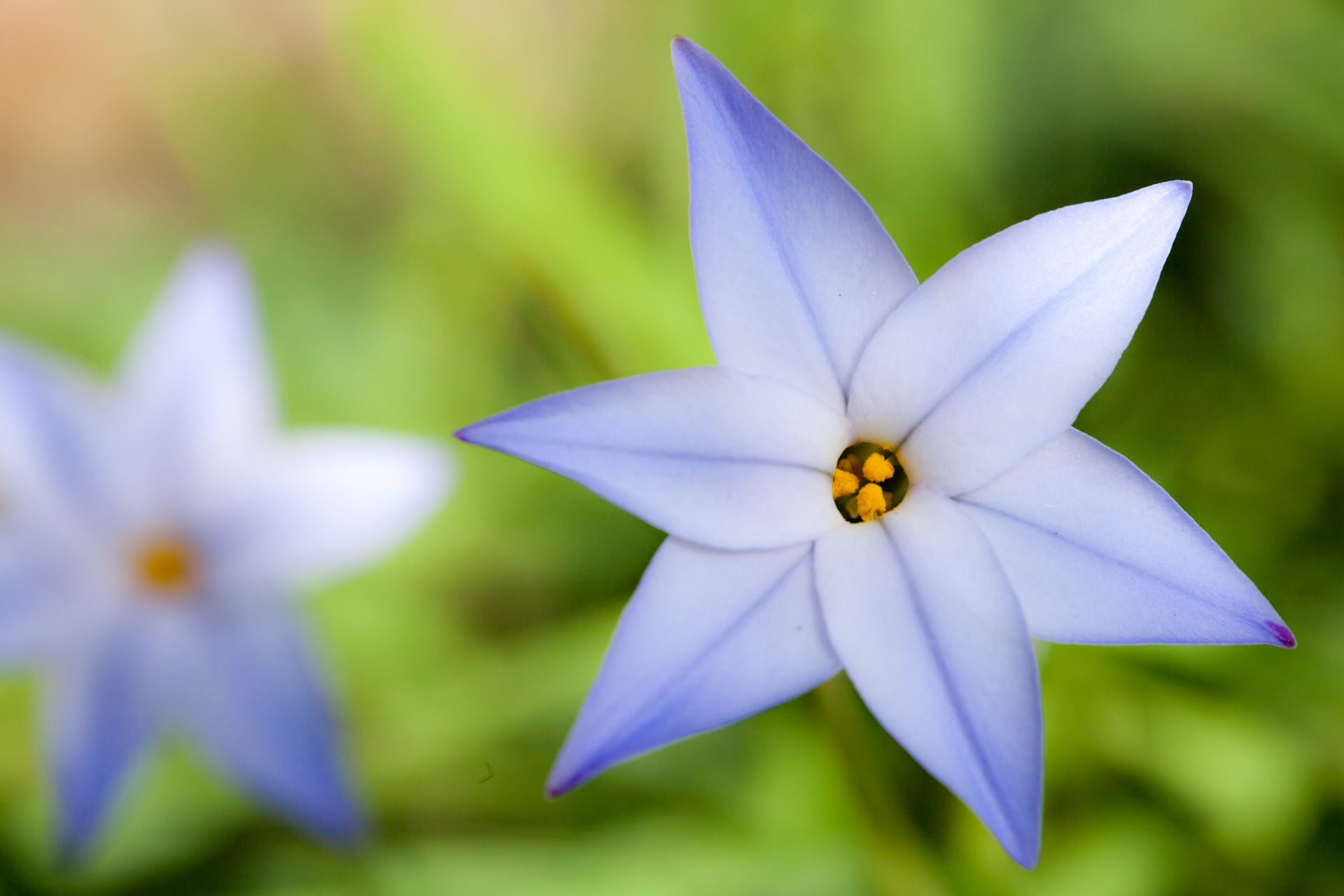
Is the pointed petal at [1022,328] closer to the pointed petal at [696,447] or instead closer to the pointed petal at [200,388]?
the pointed petal at [696,447]

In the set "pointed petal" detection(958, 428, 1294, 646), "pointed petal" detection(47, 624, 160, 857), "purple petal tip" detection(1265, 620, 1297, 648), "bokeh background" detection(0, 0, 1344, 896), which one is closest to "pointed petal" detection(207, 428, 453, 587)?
"pointed petal" detection(47, 624, 160, 857)

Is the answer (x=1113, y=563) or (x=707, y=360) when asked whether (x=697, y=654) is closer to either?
(x=1113, y=563)

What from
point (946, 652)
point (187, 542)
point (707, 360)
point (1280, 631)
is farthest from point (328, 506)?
point (1280, 631)

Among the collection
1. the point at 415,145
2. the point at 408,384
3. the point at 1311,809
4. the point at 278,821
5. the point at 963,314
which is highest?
the point at 963,314

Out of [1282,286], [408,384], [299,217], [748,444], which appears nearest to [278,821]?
[408,384]

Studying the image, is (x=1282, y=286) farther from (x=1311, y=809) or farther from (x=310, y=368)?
(x=310, y=368)

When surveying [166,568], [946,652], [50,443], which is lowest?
[166,568]
